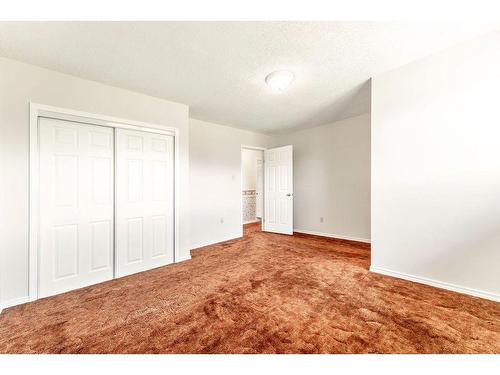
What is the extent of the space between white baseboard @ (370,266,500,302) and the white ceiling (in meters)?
2.46

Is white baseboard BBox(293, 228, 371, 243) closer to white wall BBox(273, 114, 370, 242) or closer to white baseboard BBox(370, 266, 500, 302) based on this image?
white wall BBox(273, 114, 370, 242)

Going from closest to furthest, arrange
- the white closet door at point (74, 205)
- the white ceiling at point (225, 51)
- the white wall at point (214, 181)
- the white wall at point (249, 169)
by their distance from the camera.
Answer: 1. the white ceiling at point (225, 51)
2. the white closet door at point (74, 205)
3. the white wall at point (214, 181)
4. the white wall at point (249, 169)

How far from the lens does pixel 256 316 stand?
6.04 feet

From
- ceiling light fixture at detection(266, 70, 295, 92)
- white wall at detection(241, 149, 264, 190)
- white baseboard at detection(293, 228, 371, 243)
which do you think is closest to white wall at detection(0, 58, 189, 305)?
ceiling light fixture at detection(266, 70, 295, 92)

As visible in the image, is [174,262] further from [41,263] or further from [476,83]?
[476,83]

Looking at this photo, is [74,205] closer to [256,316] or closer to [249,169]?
[256,316]

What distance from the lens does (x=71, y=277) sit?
2445mm

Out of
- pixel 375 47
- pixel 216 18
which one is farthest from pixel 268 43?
pixel 375 47

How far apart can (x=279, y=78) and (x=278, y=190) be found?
3.07m

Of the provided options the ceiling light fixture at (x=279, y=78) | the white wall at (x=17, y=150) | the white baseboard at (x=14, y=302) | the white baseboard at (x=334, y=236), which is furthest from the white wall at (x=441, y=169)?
the white baseboard at (x=14, y=302)

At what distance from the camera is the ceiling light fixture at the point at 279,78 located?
2.45 meters

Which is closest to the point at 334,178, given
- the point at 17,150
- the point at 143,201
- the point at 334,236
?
the point at 334,236

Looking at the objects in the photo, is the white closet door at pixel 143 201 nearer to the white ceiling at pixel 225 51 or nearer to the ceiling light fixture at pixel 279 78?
the white ceiling at pixel 225 51

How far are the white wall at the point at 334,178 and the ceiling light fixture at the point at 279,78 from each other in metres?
2.48
